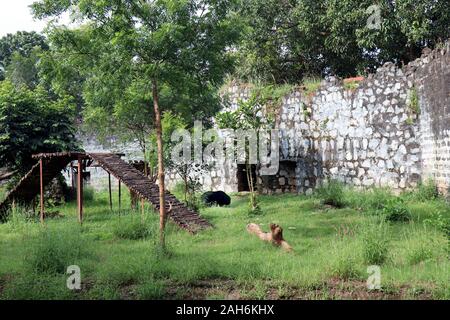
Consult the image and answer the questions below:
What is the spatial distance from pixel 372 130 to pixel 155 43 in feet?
25.2

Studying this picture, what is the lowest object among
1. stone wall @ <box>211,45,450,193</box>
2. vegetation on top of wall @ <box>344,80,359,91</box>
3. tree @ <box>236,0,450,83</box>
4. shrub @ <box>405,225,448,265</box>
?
shrub @ <box>405,225,448,265</box>

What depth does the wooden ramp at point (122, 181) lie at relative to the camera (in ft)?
33.2

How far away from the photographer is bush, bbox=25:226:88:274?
6.73 m

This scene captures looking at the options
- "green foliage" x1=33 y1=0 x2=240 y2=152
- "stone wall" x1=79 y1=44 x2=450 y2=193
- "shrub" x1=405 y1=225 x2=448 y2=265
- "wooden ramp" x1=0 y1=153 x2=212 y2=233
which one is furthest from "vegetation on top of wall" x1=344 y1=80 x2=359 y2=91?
"shrub" x1=405 y1=225 x2=448 y2=265

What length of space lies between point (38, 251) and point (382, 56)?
14105 mm

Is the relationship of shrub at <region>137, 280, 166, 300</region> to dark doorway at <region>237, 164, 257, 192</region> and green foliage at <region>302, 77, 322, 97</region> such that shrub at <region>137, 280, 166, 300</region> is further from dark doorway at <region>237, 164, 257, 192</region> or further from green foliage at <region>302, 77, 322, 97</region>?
dark doorway at <region>237, 164, 257, 192</region>

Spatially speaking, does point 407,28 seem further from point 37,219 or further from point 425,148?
point 37,219

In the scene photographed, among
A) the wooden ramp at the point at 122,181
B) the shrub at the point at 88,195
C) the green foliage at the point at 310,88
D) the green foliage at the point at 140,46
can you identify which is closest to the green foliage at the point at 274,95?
the green foliage at the point at 310,88

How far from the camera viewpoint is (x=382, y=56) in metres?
17.5

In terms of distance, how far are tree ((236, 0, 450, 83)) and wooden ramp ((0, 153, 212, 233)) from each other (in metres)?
5.27

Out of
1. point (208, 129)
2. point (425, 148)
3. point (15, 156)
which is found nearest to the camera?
point (425, 148)

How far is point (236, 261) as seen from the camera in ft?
22.4
